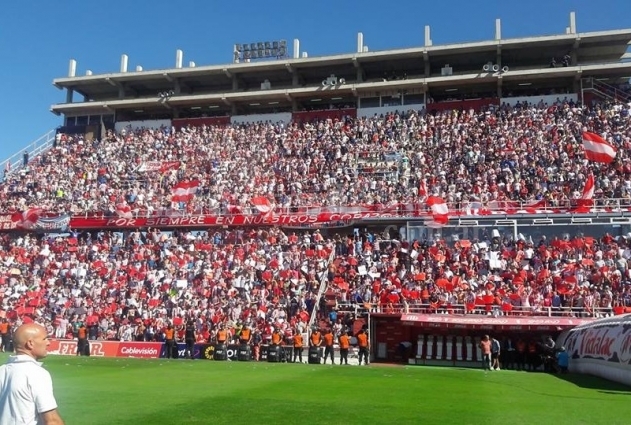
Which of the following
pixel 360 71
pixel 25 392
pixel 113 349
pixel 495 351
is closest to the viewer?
pixel 25 392

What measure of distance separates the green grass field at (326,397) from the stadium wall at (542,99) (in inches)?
1213

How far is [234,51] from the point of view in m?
59.1

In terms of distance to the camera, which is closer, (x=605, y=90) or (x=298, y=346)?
(x=298, y=346)

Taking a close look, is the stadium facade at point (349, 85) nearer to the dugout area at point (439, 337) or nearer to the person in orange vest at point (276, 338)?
the dugout area at point (439, 337)

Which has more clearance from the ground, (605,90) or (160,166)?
(605,90)

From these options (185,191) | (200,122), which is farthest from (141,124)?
(185,191)

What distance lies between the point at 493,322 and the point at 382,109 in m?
28.4

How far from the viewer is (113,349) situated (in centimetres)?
3114

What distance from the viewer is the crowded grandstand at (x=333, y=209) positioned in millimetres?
32062

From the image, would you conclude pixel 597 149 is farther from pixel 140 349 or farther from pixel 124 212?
pixel 124 212

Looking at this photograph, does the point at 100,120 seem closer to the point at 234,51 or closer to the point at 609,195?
the point at 234,51

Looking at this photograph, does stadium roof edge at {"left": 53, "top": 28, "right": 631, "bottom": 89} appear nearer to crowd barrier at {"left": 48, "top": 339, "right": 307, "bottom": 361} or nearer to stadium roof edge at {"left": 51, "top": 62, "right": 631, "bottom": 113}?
stadium roof edge at {"left": 51, "top": 62, "right": 631, "bottom": 113}

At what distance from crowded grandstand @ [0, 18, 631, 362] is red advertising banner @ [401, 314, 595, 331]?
1.39 m

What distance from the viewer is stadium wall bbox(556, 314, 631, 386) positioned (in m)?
19.3
